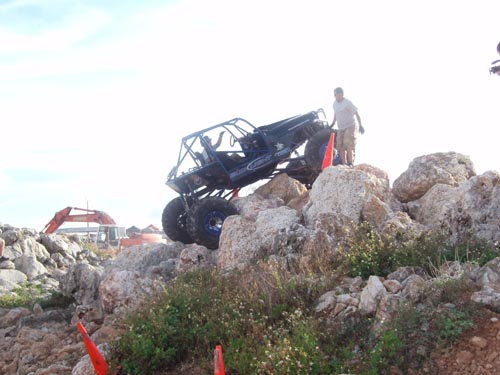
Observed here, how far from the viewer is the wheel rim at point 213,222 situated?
36.9 feet

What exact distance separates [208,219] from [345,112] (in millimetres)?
3258

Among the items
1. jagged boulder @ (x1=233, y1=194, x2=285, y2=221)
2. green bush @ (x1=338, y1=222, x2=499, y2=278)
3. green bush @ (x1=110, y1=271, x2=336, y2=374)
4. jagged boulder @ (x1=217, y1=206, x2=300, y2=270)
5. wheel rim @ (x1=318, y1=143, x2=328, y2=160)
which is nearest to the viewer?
green bush @ (x1=110, y1=271, x2=336, y2=374)

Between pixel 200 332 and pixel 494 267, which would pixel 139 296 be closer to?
pixel 200 332

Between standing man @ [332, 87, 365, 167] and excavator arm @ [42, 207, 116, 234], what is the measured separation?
1554 centimetres

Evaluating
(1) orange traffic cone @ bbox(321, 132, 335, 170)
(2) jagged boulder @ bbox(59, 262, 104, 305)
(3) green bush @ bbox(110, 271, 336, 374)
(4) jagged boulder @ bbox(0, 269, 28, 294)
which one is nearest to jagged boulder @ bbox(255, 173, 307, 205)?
(1) orange traffic cone @ bbox(321, 132, 335, 170)

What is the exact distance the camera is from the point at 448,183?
34.0ft

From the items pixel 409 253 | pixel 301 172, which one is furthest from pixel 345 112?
pixel 409 253

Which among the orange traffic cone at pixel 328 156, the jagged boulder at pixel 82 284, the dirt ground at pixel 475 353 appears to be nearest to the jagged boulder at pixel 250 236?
the orange traffic cone at pixel 328 156

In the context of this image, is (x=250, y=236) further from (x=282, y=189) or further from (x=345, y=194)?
(x=282, y=189)

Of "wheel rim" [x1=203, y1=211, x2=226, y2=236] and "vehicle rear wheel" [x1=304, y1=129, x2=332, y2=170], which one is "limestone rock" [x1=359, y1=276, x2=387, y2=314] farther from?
"vehicle rear wheel" [x1=304, y1=129, x2=332, y2=170]

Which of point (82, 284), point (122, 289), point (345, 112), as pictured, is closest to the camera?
point (122, 289)

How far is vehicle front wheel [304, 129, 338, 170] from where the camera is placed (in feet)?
41.0

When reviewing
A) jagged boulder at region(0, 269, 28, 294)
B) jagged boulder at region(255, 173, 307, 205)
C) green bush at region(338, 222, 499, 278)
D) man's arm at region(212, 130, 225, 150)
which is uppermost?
man's arm at region(212, 130, 225, 150)

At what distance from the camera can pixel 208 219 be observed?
11.3 meters
